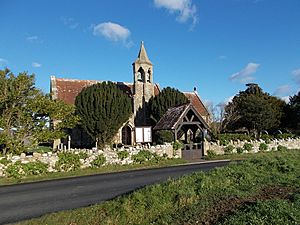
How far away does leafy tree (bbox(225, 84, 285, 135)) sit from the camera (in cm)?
4244

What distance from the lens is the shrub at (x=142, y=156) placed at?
18333 mm

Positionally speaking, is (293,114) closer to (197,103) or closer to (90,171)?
(197,103)

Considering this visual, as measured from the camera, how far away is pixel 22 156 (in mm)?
14633

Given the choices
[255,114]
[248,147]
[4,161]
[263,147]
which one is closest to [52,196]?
[4,161]

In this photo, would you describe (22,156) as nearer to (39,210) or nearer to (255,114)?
(39,210)

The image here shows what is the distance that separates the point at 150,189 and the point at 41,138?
10.2m

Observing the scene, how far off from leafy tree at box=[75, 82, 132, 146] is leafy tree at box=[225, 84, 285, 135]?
908 inches

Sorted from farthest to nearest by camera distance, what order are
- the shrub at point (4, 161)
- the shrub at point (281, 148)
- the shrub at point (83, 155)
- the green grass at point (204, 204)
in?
the shrub at point (281, 148)
the shrub at point (83, 155)
the shrub at point (4, 161)
the green grass at point (204, 204)

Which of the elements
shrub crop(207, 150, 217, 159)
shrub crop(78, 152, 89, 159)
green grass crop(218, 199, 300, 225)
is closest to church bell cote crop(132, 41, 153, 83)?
shrub crop(207, 150, 217, 159)

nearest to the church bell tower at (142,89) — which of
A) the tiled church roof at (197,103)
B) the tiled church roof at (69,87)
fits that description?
the tiled church roof at (69,87)

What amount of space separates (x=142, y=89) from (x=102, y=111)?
28.3 ft

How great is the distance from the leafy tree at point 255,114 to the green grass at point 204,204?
3572cm

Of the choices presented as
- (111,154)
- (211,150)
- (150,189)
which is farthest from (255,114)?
(150,189)

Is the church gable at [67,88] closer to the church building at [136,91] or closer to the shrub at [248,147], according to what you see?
the church building at [136,91]
